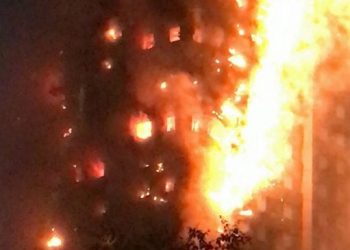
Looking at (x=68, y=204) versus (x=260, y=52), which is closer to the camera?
(x=260, y=52)

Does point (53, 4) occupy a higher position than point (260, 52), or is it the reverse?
point (53, 4)

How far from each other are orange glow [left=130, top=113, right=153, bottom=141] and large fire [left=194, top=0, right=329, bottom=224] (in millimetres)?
393

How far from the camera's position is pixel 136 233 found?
361 centimetres

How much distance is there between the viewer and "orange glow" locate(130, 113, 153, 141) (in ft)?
12.5

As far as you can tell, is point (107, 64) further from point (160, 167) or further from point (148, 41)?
point (160, 167)

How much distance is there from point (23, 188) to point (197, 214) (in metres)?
1.55

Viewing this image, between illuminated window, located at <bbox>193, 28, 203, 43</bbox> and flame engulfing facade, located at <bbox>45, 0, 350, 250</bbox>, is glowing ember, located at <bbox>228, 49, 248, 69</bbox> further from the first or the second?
illuminated window, located at <bbox>193, 28, 203, 43</bbox>

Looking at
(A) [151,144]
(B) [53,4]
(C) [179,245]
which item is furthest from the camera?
(B) [53,4]

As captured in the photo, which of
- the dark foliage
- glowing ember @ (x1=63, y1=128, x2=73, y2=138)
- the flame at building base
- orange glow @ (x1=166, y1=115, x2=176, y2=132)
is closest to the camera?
the dark foliage

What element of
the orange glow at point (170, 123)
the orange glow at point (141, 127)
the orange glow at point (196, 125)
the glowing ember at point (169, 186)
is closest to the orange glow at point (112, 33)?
the orange glow at point (141, 127)

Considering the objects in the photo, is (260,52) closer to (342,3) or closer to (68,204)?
(342,3)

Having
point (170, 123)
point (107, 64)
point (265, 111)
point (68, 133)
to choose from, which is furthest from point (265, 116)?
point (68, 133)

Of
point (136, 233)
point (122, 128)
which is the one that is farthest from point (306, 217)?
point (122, 128)

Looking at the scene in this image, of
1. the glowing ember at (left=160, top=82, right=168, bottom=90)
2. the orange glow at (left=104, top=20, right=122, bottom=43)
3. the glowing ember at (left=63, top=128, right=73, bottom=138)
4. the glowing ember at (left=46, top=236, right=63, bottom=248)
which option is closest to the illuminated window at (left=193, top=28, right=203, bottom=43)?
the glowing ember at (left=160, top=82, right=168, bottom=90)
